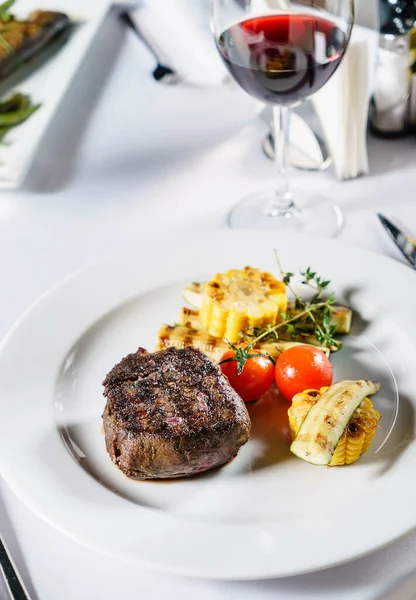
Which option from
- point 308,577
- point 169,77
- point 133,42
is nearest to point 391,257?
point 308,577

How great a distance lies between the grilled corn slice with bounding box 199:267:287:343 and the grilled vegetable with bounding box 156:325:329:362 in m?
0.03

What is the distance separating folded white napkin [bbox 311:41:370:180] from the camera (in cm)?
174

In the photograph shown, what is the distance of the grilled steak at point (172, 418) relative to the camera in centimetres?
110

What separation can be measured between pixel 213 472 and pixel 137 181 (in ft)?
3.25

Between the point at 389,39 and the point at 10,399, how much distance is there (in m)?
1.21

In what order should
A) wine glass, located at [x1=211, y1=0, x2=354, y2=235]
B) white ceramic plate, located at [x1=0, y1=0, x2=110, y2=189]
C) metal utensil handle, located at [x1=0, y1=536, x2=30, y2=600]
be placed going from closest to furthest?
metal utensil handle, located at [x1=0, y1=536, x2=30, y2=600] < wine glass, located at [x1=211, y1=0, x2=354, y2=235] < white ceramic plate, located at [x1=0, y1=0, x2=110, y2=189]

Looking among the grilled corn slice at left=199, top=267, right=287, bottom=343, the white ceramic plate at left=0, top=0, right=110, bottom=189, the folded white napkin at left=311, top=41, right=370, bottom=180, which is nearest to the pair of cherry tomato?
the grilled corn slice at left=199, top=267, right=287, bottom=343

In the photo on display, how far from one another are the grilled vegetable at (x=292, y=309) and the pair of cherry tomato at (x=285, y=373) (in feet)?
0.42

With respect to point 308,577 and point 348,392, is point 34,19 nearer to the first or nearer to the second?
point 348,392

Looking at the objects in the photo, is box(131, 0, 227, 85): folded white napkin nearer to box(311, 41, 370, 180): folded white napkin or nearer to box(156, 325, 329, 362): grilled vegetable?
box(311, 41, 370, 180): folded white napkin

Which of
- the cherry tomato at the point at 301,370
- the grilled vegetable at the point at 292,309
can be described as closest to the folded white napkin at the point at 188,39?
the grilled vegetable at the point at 292,309

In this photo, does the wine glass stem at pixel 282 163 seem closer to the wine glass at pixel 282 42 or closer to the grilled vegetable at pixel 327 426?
→ the wine glass at pixel 282 42

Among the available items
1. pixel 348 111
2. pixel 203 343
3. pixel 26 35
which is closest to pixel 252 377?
pixel 203 343

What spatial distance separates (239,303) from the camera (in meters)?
1.39
